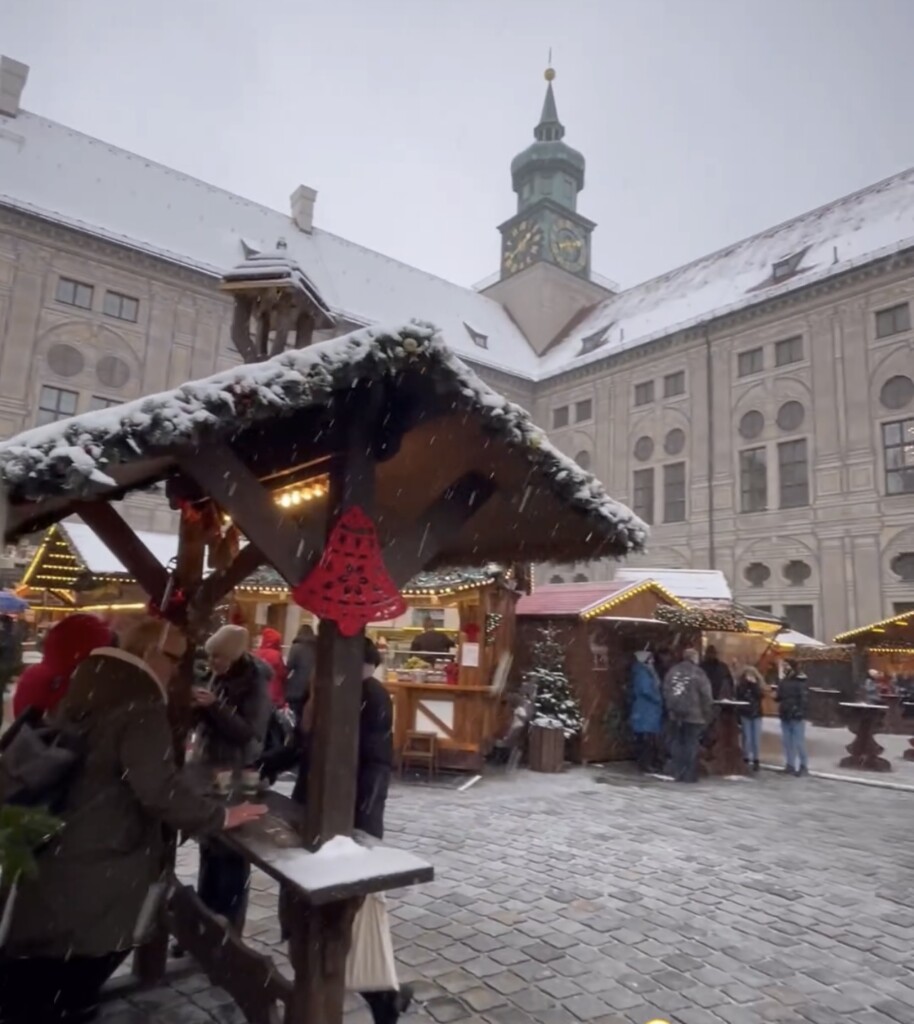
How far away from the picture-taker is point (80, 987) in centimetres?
296

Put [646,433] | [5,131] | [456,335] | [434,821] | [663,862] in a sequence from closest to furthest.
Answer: [663,862] → [434,821] → [5,131] → [646,433] → [456,335]

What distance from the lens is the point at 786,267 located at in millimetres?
30469

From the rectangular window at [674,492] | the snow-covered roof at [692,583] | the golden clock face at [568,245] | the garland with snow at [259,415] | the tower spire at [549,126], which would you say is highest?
the tower spire at [549,126]

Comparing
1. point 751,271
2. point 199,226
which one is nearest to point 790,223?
point 751,271

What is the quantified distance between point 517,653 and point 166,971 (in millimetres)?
9193

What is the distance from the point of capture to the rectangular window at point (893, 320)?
24984 mm

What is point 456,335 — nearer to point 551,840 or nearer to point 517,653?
point 517,653

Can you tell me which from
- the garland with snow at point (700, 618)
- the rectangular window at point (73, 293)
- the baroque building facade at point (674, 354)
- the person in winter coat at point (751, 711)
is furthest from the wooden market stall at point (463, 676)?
the rectangular window at point (73, 293)

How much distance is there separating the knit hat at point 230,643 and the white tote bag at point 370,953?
1608mm

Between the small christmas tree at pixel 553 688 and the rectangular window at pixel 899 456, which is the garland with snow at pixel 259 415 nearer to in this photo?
the small christmas tree at pixel 553 688

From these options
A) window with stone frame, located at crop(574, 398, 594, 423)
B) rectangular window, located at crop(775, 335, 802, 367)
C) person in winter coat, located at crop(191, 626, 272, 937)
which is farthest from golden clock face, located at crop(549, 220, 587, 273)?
person in winter coat, located at crop(191, 626, 272, 937)

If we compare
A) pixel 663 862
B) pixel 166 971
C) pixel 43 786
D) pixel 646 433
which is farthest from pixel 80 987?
pixel 646 433

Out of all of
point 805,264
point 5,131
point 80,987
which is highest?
point 5,131

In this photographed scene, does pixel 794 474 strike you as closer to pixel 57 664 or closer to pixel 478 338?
pixel 478 338
